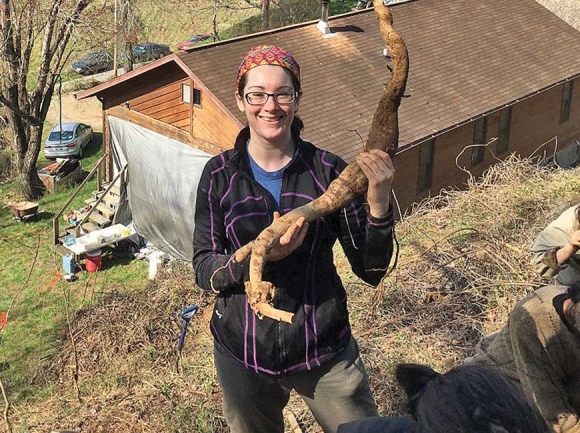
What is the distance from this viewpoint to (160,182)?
45.1 feet

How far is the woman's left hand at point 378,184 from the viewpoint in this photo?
239 cm

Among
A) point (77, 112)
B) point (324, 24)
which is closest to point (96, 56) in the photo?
point (77, 112)

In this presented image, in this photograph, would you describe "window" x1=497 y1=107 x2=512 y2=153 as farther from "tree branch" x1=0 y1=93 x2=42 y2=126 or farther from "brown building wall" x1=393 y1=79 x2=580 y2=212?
"tree branch" x1=0 y1=93 x2=42 y2=126

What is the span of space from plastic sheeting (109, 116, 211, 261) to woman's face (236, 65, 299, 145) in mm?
10063

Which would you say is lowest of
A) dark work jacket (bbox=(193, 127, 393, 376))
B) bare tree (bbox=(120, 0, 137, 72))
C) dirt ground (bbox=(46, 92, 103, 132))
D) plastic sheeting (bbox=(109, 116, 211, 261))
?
dirt ground (bbox=(46, 92, 103, 132))

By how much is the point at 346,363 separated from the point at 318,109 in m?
9.92

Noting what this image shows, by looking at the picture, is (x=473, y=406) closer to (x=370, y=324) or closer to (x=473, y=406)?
(x=473, y=406)

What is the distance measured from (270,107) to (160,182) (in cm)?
1166

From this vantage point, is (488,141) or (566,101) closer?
(488,141)

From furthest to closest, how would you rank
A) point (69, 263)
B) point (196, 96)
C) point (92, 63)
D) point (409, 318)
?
point (92, 63), point (69, 263), point (196, 96), point (409, 318)

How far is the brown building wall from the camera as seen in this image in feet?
42.1

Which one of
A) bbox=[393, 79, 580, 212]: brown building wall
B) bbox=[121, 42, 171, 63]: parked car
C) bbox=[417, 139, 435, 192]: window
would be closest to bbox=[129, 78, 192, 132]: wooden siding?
bbox=[393, 79, 580, 212]: brown building wall

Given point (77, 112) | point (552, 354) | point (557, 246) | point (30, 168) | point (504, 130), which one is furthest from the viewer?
point (77, 112)

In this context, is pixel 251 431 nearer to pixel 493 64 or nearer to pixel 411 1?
pixel 493 64
